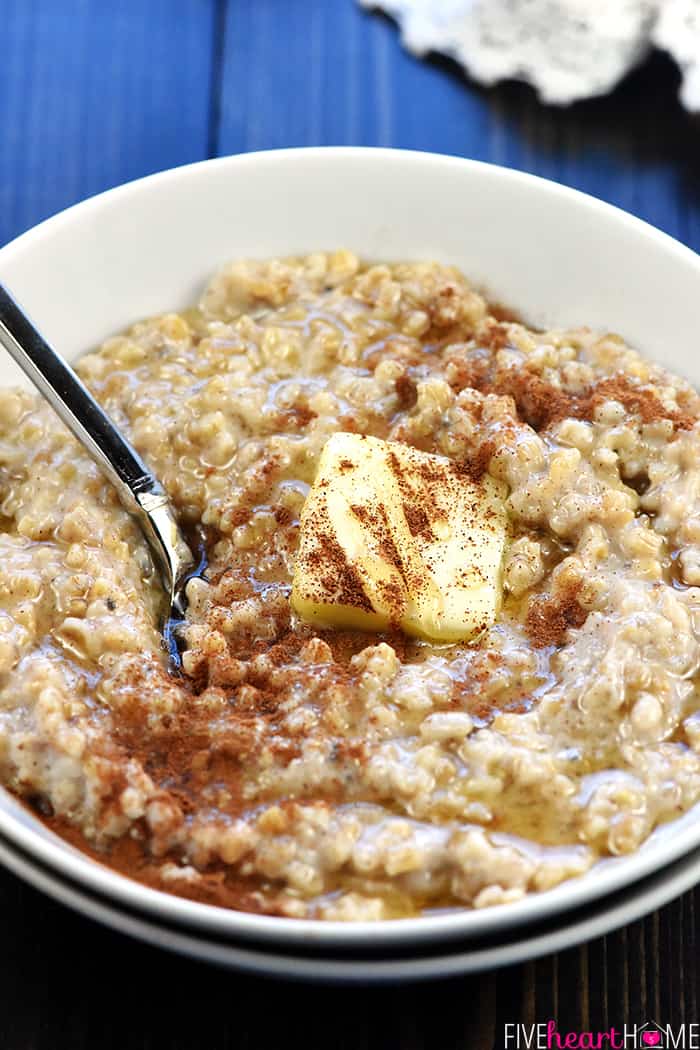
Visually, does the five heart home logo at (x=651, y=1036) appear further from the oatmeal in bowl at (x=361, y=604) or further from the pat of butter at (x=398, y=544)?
the pat of butter at (x=398, y=544)

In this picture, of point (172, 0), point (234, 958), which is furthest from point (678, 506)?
point (172, 0)

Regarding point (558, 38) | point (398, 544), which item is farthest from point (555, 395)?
point (558, 38)

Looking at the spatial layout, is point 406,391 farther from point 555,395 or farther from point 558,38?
point 558,38

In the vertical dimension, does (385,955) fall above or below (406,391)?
below

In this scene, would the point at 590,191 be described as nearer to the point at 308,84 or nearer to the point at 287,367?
the point at 308,84

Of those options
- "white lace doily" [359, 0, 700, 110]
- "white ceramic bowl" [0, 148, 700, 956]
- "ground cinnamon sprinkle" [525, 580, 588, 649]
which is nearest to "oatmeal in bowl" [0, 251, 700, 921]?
"ground cinnamon sprinkle" [525, 580, 588, 649]

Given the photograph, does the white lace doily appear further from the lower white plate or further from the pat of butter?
the lower white plate
